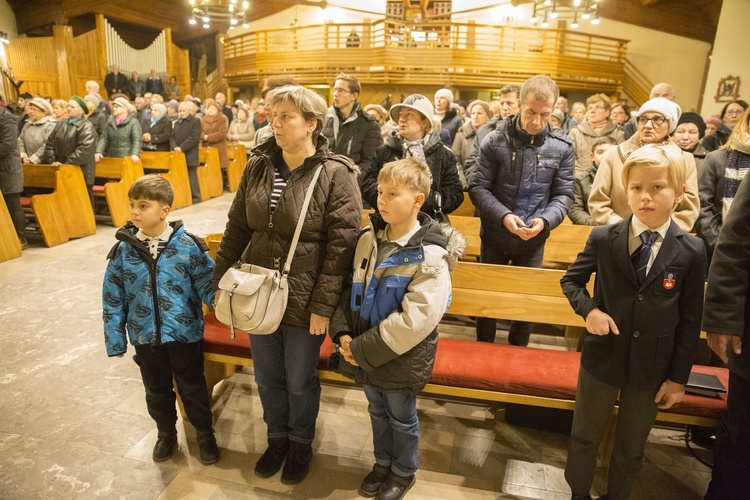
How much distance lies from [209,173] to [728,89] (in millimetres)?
10855

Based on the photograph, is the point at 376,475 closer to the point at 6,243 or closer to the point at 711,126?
the point at 6,243

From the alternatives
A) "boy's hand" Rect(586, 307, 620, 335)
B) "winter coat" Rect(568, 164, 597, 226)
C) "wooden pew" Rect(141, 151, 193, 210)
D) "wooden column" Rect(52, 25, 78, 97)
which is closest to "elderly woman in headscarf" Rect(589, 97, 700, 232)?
"boy's hand" Rect(586, 307, 620, 335)

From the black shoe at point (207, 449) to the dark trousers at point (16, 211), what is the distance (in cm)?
395

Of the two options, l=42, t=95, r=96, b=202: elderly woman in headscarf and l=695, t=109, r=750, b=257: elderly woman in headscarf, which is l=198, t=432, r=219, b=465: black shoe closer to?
l=695, t=109, r=750, b=257: elderly woman in headscarf

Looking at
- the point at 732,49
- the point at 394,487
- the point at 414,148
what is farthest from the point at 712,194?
the point at 732,49

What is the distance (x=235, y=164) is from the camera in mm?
8656

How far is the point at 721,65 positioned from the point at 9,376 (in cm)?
1332

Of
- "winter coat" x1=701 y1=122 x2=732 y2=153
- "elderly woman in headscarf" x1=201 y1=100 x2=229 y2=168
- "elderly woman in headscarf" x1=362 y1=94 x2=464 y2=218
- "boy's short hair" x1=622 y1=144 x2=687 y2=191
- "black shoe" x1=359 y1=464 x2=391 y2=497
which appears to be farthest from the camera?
"elderly woman in headscarf" x1=201 y1=100 x2=229 y2=168

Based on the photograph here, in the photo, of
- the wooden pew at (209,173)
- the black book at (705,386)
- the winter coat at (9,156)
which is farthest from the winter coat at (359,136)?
the wooden pew at (209,173)

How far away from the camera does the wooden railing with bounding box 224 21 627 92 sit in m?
13.7

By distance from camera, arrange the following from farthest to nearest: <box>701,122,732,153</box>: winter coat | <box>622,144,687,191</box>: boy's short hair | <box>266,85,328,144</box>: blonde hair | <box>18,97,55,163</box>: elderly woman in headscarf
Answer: <box>18,97,55,163</box>: elderly woman in headscarf → <box>701,122,732,153</box>: winter coat → <box>266,85,328,144</box>: blonde hair → <box>622,144,687,191</box>: boy's short hair

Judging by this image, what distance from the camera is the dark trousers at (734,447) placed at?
1595 mm

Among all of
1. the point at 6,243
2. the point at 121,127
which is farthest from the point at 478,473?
the point at 121,127

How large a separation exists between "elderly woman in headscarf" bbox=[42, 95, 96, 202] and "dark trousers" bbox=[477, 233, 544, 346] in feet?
15.7
